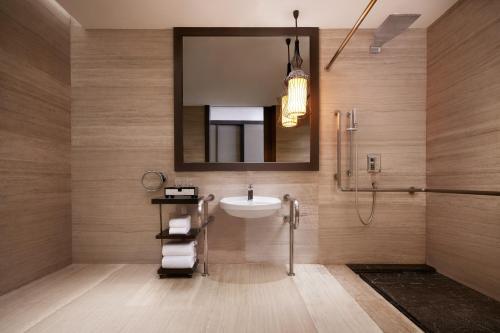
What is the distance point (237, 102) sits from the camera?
203 centimetres

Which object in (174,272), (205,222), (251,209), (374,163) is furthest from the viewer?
(374,163)

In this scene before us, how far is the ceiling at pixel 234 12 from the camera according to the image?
5.96 feet

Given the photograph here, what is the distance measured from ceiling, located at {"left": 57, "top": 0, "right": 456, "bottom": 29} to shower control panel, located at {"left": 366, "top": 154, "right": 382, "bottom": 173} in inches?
45.4

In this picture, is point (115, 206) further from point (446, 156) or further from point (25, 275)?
point (446, 156)

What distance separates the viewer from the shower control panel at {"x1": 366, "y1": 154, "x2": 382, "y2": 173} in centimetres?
208

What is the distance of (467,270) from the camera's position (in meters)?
1.74

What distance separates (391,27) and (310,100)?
0.75 m

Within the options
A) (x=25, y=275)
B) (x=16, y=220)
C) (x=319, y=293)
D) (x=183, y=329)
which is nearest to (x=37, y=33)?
(x=16, y=220)

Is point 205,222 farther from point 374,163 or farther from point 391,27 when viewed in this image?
point 391,27

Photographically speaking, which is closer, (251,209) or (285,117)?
(251,209)

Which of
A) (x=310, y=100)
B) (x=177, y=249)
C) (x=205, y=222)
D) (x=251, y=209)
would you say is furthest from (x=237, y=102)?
(x=177, y=249)

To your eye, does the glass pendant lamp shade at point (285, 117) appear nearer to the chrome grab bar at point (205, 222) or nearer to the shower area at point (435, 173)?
the shower area at point (435, 173)

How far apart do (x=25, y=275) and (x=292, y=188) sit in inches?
83.8

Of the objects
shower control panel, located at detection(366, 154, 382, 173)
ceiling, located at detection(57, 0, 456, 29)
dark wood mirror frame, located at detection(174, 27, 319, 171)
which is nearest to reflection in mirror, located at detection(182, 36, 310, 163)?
dark wood mirror frame, located at detection(174, 27, 319, 171)
